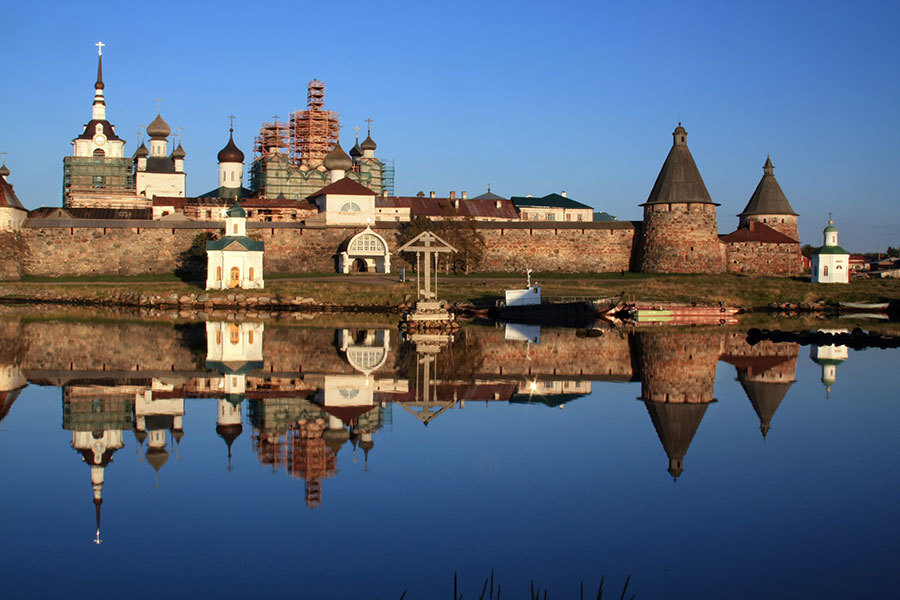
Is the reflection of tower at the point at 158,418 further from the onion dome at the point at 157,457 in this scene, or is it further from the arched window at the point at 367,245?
the arched window at the point at 367,245

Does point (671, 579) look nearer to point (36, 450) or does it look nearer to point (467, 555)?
point (467, 555)

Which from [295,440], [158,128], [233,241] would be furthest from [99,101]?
[295,440]

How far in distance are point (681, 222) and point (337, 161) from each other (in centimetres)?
1652

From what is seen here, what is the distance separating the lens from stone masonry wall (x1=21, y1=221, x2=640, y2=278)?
119 feet

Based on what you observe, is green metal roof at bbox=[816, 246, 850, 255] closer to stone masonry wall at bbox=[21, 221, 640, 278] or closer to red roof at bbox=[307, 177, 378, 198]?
stone masonry wall at bbox=[21, 221, 640, 278]

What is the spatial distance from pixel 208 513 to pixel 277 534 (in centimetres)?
69

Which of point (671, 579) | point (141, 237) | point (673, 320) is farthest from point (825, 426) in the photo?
point (141, 237)

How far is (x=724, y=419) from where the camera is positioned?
10109 millimetres

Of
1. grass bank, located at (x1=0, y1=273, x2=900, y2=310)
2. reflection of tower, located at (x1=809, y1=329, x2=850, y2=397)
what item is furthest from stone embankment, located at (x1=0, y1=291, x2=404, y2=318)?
reflection of tower, located at (x1=809, y1=329, x2=850, y2=397)

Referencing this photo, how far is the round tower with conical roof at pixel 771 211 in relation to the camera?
40188 millimetres

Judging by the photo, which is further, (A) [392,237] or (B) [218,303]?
(A) [392,237]

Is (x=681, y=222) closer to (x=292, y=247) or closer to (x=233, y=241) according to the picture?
(x=292, y=247)

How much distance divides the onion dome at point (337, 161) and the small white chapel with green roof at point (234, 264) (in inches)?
561

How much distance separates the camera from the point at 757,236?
3709 centimetres
